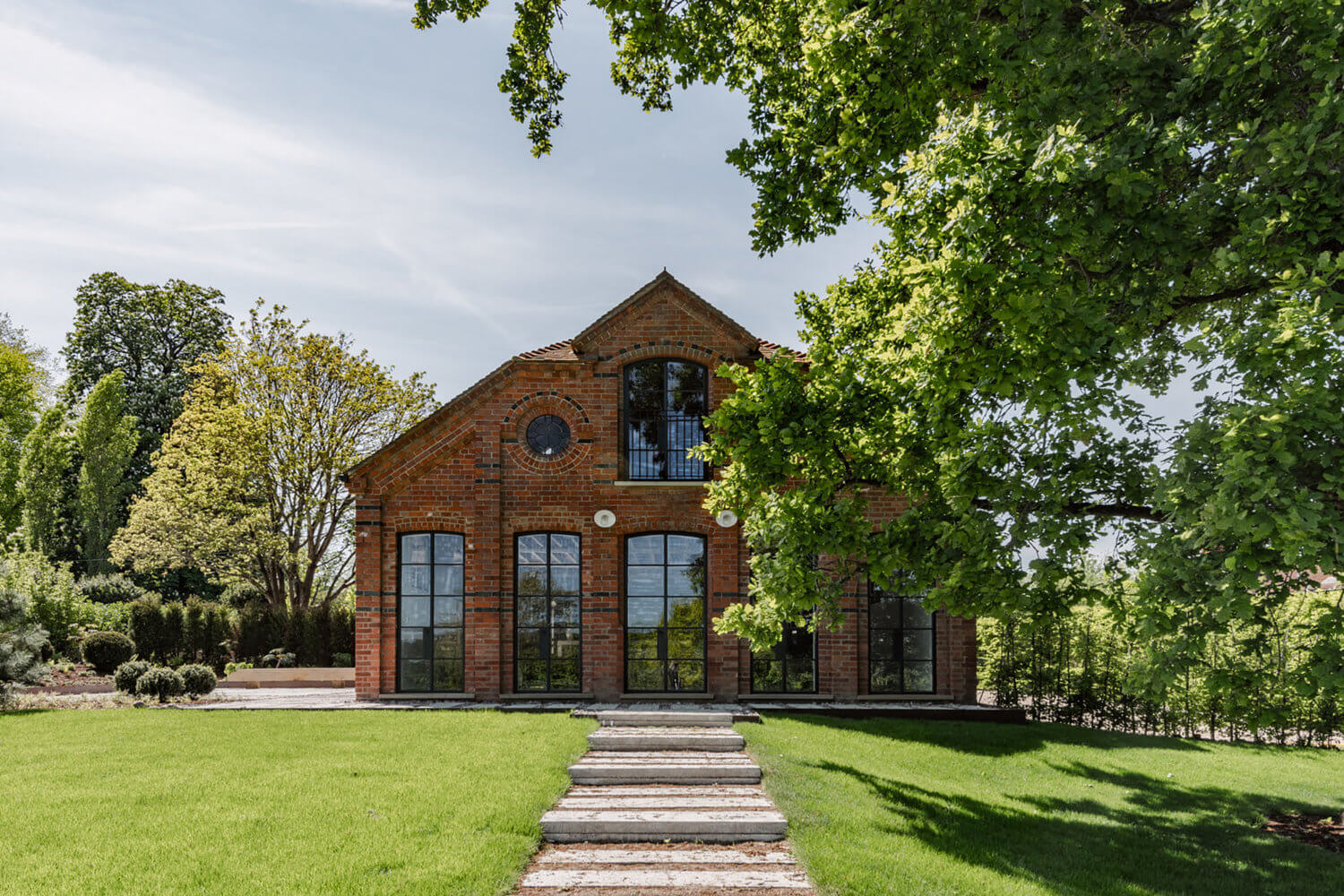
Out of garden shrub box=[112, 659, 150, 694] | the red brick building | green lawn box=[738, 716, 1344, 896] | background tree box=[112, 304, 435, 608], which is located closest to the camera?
green lawn box=[738, 716, 1344, 896]

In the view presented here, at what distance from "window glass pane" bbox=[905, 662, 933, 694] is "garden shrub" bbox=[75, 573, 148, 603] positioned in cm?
2418

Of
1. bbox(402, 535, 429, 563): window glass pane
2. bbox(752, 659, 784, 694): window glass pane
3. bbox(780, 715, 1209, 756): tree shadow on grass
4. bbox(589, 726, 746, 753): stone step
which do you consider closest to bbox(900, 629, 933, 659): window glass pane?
bbox(780, 715, 1209, 756): tree shadow on grass

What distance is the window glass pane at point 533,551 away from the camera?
1483 centimetres

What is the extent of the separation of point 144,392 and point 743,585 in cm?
3237

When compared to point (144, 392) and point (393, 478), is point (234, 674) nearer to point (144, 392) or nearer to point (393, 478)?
point (393, 478)

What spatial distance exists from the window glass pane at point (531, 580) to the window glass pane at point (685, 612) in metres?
2.45

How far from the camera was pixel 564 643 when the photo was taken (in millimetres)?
14703

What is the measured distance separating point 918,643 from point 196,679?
1403 centimetres

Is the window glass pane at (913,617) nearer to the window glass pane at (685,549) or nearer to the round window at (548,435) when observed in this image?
the window glass pane at (685,549)

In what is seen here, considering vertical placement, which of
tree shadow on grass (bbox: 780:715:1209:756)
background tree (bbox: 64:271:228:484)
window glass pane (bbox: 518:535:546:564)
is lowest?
tree shadow on grass (bbox: 780:715:1209:756)

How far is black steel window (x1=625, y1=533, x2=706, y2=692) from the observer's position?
575 inches

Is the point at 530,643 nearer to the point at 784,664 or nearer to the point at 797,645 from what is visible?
the point at 784,664

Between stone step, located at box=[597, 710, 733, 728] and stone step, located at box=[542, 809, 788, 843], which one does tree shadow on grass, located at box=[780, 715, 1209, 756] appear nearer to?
stone step, located at box=[597, 710, 733, 728]

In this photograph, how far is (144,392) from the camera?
3459 centimetres
